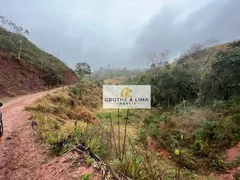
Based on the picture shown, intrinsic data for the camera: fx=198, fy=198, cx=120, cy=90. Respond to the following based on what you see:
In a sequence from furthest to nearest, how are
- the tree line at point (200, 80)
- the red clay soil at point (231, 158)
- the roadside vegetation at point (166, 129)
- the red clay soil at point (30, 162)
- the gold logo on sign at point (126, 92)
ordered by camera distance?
the tree line at point (200, 80) < the red clay soil at point (231, 158) < the gold logo on sign at point (126, 92) < the roadside vegetation at point (166, 129) < the red clay soil at point (30, 162)

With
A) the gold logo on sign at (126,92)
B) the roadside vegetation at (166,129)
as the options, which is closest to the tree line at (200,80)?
the roadside vegetation at (166,129)

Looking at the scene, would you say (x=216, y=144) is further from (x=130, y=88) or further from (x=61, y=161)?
(x=61, y=161)

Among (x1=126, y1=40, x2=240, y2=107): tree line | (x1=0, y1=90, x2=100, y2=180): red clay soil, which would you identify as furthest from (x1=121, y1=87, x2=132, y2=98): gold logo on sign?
(x1=126, y1=40, x2=240, y2=107): tree line

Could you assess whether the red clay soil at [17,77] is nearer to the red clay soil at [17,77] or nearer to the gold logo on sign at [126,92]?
the red clay soil at [17,77]

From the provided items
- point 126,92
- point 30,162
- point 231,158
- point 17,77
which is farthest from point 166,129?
point 17,77

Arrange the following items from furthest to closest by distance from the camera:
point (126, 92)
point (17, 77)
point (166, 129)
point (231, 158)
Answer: point (17, 77) → point (166, 129) → point (231, 158) → point (126, 92)

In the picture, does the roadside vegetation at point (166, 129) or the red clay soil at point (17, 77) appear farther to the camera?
the red clay soil at point (17, 77)

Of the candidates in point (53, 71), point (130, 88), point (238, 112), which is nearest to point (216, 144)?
point (238, 112)

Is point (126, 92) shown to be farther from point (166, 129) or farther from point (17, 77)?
point (17, 77)

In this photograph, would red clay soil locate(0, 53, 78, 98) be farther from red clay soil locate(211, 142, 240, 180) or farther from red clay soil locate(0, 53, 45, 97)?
red clay soil locate(211, 142, 240, 180)

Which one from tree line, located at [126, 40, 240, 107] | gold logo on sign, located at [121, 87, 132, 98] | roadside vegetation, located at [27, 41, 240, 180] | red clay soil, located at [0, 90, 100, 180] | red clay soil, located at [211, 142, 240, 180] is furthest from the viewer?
tree line, located at [126, 40, 240, 107]

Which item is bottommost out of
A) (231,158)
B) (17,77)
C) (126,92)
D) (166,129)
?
(231,158)

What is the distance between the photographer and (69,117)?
881 centimetres

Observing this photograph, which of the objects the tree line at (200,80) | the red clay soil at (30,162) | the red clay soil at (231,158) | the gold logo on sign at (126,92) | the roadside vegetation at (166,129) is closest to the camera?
the red clay soil at (30,162)
